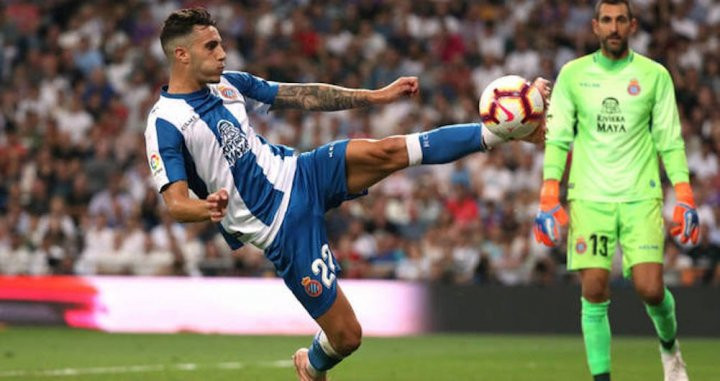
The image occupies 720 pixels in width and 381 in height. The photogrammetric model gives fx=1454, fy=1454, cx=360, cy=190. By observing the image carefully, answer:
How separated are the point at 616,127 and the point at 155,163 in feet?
9.18

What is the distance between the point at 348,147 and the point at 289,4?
13.7 metres

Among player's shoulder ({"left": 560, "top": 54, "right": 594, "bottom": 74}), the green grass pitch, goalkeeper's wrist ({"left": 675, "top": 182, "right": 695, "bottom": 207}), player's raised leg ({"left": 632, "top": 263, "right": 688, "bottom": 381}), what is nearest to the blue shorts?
player's shoulder ({"left": 560, "top": 54, "right": 594, "bottom": 74})

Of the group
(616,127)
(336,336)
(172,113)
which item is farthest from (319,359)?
(616,127)

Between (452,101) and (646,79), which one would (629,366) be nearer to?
(646,79)

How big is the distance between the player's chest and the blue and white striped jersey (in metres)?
1.84

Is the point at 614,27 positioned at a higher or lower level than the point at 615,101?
higher

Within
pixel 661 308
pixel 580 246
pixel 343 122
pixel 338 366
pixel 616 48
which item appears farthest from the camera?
pixel 343 122

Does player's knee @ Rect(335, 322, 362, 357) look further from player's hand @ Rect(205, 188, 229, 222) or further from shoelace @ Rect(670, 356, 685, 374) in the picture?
shoelace @ Rect(670, 356, 685, 374)

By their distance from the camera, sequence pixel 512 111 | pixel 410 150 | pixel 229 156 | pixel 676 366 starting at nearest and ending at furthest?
pixel 512 111 → pixel 410 150 → pixel 229 156 → pixel 676 366

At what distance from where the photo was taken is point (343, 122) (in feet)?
63.3

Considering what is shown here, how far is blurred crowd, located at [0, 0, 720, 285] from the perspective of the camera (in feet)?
57.4

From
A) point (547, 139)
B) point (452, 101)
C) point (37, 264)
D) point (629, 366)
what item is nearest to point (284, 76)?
point (452, 101)

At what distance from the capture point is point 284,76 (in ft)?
66.2

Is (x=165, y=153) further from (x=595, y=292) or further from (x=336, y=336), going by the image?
(x=595, y=292)
